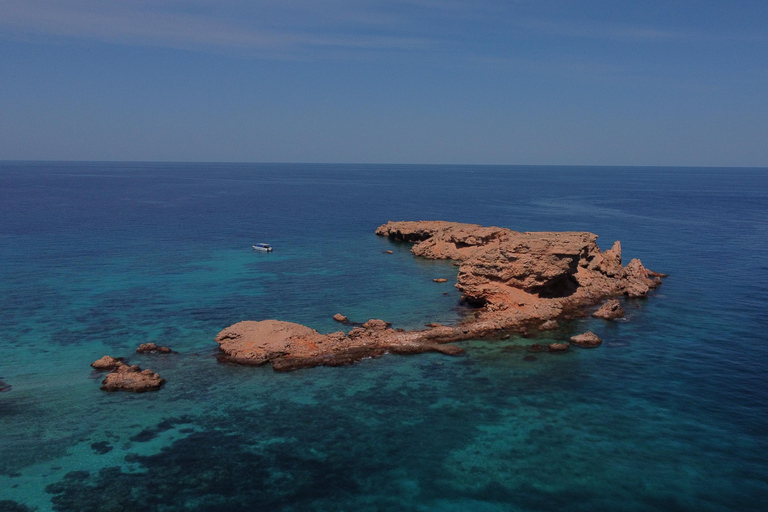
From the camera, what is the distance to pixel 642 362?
149ft

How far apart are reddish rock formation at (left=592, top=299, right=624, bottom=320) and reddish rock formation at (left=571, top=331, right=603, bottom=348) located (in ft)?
25.3

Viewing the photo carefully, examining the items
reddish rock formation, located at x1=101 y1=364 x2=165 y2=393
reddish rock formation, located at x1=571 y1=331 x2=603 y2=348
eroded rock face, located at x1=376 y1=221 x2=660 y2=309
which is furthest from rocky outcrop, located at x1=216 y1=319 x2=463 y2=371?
eroded rock face, located at x1=376 y1=221 x2=660 y2=309

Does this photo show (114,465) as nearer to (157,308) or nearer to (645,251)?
(157,308)

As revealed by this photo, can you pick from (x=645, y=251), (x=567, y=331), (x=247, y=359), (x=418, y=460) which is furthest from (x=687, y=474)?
(x=645, y=251)

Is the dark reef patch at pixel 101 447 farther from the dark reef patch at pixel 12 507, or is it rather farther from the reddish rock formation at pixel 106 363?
the reddish rock formation at pixel 106 363

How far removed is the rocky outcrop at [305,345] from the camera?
4484cm

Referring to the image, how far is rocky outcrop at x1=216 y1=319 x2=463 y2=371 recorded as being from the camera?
147 feet

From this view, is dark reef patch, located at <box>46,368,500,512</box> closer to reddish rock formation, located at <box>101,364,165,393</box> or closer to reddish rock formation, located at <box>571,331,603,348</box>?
reddish rock formation, located at <box>101,364,165,393</box>

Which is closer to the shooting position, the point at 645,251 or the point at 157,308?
the point at 157,308

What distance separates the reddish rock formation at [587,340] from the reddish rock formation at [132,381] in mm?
A: 35587

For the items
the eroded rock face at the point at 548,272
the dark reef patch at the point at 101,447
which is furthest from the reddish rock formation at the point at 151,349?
the eroded rock face at the point at 548,272

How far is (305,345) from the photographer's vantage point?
46.6m

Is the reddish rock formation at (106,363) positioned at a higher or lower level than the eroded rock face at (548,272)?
lower

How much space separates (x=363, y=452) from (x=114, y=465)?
1416cm
